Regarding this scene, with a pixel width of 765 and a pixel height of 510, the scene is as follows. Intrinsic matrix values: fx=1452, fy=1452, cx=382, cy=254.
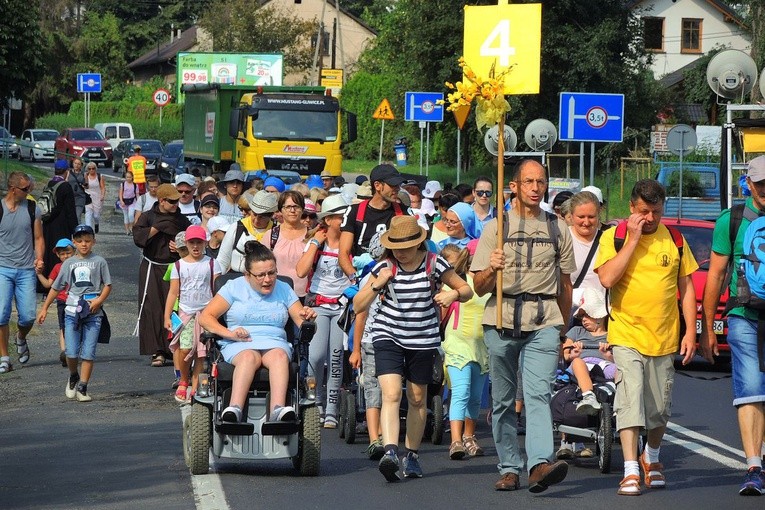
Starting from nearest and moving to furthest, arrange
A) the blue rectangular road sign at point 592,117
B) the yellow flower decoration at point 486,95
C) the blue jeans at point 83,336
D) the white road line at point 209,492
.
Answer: the white road line at point 209,492, the yellow flower decoration at point 486,95, the blue jeans at point 83,336, the blue rectangular road sign at point 592,117

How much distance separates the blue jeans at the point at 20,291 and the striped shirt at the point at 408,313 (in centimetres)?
690

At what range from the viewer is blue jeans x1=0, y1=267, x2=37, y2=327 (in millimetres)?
14914

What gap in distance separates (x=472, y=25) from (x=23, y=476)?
7.02m

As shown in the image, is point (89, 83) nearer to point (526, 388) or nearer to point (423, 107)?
point (423, 107)

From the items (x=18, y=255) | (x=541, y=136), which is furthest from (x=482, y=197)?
(x=541, y=136)

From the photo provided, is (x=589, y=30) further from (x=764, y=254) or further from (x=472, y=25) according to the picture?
(x=764, y=254)

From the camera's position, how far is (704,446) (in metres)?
10.9

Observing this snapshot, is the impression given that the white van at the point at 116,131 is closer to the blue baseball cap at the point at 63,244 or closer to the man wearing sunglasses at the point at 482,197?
the blue baseball cap at the point at 63,244

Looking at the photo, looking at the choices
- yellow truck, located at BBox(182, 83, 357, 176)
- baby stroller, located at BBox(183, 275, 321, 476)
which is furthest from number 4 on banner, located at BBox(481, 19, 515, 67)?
yellow truck, located at BBox(182, 83, 357, 176)

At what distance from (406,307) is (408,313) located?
0.04 meters

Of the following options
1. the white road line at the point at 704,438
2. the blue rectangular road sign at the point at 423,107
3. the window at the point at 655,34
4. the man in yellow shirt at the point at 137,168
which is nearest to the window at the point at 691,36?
the window at the point at 655,34

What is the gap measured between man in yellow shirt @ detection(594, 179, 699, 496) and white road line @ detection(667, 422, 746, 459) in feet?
6.32

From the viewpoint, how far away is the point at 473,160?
195 feet

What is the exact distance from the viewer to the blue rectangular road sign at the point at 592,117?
23062 mm
